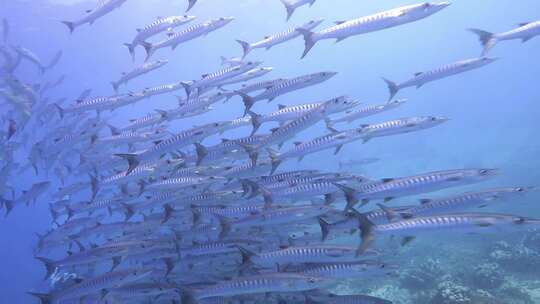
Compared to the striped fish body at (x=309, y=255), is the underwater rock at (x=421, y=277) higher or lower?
lower

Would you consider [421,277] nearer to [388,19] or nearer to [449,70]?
[449,70]

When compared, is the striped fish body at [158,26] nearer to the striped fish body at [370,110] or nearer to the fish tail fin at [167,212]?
the fish tail fin at [167,212]

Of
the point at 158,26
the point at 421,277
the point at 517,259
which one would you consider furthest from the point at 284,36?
the point at 517,259

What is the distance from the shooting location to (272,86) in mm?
9445

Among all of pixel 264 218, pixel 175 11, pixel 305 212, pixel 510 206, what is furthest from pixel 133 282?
pixel 175 11

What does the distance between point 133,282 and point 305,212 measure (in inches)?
132

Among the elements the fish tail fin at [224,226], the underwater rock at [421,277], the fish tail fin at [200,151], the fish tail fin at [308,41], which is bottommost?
the underwater rock at [421,277]

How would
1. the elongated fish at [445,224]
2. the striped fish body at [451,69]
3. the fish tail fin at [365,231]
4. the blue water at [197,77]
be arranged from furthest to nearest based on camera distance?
1. the blue water at [197,77]
2. the striped fish body at [451,69]
3. the fish tail fin at [365,231]
4. the elongated fish at [445,224]

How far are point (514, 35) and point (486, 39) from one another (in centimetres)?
58

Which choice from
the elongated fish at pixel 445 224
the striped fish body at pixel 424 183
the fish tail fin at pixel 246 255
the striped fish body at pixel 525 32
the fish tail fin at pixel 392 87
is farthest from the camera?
the fish tail fin at pixel 392 87

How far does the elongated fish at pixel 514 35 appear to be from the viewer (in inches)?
345

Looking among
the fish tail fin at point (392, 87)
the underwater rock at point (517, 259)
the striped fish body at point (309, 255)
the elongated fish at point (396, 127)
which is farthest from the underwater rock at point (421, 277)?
the striped fish body at point (309, 255)

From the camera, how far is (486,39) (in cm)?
938

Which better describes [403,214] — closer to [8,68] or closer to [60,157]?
[60,157]
